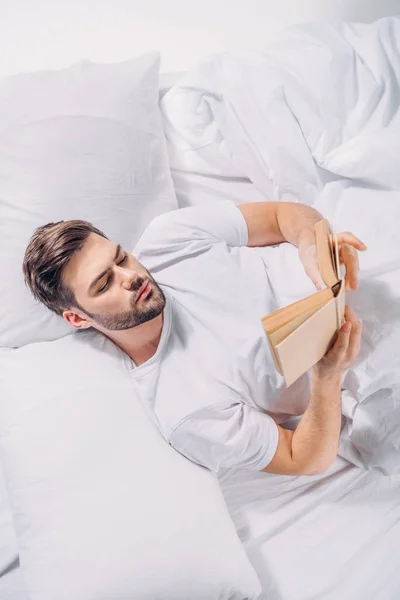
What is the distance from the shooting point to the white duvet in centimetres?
80

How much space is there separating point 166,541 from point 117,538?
0.20ft

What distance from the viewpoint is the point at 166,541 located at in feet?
2.39

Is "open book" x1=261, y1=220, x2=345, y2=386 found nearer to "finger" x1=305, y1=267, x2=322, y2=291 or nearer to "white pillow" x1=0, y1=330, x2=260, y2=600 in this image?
"finger" x1=305, y1=267, x2=322, y2=291

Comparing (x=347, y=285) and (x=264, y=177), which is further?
(x=264, y=177)

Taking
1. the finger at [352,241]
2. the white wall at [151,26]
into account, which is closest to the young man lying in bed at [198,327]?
the finger at [352,241]

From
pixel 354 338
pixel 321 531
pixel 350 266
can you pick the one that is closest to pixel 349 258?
pixel 350 266

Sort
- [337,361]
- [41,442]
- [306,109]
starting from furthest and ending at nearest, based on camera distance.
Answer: [306,109] → [41,442] → [337,361]

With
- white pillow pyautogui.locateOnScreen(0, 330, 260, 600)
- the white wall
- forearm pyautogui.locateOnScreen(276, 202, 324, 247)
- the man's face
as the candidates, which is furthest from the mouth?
the white wall

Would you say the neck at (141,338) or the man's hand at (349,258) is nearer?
the man's hand at (349,258)

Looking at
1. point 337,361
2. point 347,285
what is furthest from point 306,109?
point 337,361

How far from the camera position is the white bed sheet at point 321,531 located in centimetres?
76

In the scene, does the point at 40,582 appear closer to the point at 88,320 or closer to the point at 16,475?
the point at 16,475

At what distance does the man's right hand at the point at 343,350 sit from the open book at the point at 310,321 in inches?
0.9

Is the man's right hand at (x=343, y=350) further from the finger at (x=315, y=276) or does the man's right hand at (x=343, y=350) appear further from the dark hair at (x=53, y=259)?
the dark hair at (x=53, y=259)
